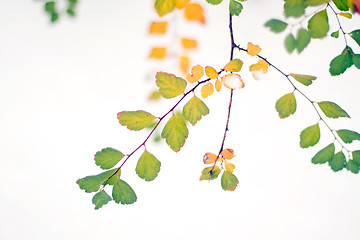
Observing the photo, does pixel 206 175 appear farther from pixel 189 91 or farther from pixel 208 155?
pixel 189 91

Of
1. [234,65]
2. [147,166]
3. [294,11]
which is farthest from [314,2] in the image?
[147,166]

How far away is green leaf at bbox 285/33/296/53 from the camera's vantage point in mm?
420

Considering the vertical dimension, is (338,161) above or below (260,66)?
below

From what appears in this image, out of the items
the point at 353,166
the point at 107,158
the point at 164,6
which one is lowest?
the point at 353,166

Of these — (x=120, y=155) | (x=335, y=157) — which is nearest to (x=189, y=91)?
(x=120, y=155)

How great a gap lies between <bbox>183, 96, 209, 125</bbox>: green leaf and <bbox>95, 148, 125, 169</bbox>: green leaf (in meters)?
0.13

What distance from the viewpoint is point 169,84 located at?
0.42 m

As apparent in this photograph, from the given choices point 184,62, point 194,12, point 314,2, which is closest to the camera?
point 314,2

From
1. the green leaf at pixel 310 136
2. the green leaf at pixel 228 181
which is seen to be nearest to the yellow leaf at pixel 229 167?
the green leaf at pixel 228 181

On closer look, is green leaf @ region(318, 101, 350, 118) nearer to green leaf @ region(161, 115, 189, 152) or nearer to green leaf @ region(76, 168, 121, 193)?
green leaf @ region(161, 115, 189, 152)

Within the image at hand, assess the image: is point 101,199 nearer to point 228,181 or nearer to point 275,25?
point 228,181

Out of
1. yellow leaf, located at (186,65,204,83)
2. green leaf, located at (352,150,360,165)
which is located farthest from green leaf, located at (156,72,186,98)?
green leaf, located at (352,150,360,165)

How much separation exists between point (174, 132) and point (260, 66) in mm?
197

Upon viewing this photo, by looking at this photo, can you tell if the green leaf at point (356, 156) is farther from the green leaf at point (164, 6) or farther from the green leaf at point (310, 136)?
the green leaf at point (164, 6)
